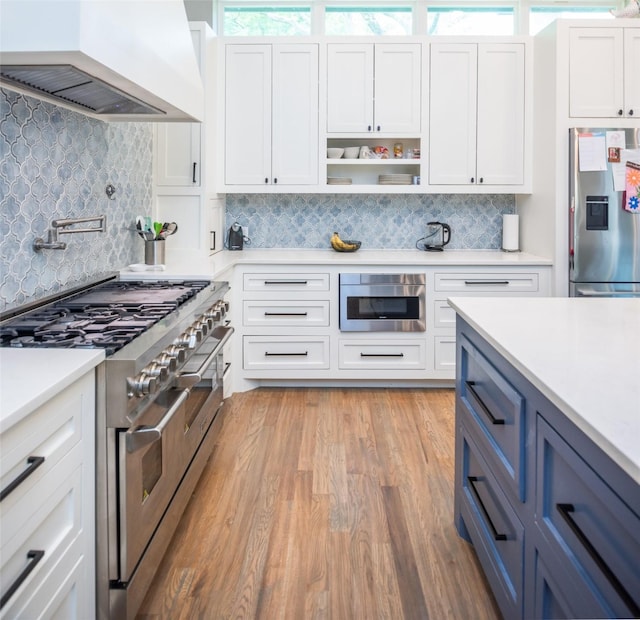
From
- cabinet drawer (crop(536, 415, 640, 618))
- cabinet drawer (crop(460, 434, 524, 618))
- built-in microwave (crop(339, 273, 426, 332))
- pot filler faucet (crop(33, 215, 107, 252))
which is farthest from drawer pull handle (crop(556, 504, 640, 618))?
built-in microwave (crop(339, 273, 426, 332))

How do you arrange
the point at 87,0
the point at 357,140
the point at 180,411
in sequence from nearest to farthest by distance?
the point at 87,0 → the point at 180,411 → the point at 357,140

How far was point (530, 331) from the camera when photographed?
6.45ft

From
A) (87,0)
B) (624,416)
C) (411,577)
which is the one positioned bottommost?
(411,577)

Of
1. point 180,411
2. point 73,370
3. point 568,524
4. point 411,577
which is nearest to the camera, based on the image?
point 568,524

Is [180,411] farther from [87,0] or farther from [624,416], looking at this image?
[624,416]

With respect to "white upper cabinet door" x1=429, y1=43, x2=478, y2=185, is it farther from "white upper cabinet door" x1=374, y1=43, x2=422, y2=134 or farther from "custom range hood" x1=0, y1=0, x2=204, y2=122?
"custom range hood" x1=0, y1=0, x2=204, y2=122

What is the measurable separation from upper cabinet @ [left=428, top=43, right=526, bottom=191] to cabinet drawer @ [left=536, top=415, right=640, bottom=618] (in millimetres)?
3429

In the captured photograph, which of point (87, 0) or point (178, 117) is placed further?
point (178, 117)

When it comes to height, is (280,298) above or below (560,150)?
below

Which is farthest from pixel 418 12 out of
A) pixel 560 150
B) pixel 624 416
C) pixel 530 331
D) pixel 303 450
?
pixel 624 416

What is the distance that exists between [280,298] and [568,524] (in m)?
3.24

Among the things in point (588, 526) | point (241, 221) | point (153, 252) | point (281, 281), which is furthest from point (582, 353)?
point (241, 221)

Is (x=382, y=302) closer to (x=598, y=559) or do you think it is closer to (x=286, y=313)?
(x=286, y=313)

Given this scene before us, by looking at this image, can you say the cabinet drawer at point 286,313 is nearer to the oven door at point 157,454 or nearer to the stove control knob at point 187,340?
the oven door at point 157,454
